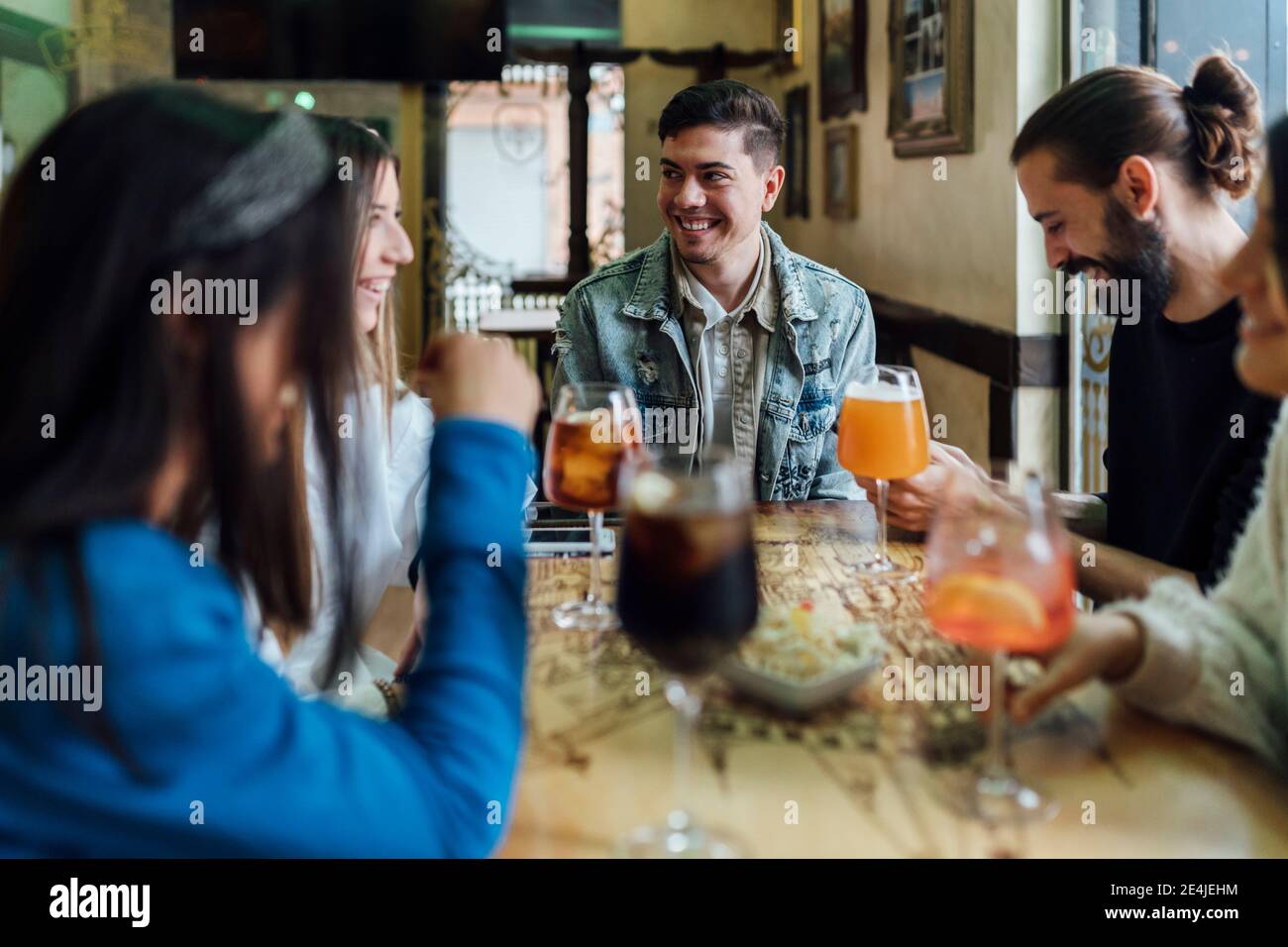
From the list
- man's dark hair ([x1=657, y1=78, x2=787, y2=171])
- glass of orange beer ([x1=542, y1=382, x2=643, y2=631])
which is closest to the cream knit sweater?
glass of orange beer ([x1=542, y1=382, x2=643, y2=631])

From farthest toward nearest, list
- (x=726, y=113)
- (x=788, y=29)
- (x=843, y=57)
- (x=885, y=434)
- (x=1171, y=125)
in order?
1. (x=788, y=29)
2. (x=843, y=57)
3. (x=726, y=113)
4. (x=1171, y=125)
5. (x=885, y=434)

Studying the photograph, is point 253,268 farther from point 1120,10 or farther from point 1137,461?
point 1120,10

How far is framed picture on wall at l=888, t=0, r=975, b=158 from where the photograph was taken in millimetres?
3309

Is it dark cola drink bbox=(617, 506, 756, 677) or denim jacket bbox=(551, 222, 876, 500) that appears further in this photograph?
denim jacket bbox=(551, 222, 876, 500)

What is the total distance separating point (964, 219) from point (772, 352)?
1.35m

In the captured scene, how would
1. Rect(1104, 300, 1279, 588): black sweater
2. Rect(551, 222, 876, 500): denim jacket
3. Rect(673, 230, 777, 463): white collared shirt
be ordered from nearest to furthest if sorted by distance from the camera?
Rect(1104, 300, 1279, 588): black sweater < Rect(551, 222, 876, 500): denim jacket < Rect(673, 230, 777, 463): white collared shirt

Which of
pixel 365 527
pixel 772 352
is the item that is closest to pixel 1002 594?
pixel 365 527

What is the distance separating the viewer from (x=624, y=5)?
6480 mm

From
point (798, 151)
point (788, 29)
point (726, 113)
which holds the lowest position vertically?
point (726, 113)

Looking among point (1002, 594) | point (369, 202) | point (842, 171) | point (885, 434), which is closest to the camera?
point (1002, 594)

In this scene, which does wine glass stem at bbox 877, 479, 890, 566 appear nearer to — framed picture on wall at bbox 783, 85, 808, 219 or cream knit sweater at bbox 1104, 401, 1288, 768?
cream knit sweater at bbox 1104, 401, 1288, 768

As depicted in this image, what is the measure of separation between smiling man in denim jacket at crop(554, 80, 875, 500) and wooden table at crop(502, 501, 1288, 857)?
4.41ft

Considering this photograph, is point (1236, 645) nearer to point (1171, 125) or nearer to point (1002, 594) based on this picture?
point (1002, 594)

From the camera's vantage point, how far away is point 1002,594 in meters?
0.83
